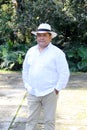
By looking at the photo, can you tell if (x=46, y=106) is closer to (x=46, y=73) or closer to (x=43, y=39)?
→ (x=46, y=73)

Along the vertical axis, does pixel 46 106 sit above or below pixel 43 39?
below

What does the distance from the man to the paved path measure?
1583 mm

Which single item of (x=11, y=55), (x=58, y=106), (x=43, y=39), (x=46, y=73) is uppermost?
(x=43, y=39)

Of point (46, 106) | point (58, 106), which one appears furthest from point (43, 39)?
point (58, 106)

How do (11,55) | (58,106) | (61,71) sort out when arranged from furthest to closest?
(11,55)
(58,106)
(61,71)

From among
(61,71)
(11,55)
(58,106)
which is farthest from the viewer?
(11,55)

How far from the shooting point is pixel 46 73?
5.59 metres

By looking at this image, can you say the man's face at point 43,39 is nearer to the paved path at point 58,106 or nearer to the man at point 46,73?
the man at point 46,73

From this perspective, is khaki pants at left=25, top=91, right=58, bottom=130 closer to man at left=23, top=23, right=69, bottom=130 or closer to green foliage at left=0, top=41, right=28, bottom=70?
man at left=23, top=23, right=69, bottom=130

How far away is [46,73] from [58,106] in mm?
3370

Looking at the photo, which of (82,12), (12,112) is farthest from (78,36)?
(12,112)

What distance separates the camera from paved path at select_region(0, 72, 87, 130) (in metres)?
7.41

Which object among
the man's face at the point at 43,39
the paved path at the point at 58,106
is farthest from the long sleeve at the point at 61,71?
the paved path at the point at 58,106

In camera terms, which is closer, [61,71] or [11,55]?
[61,71]
